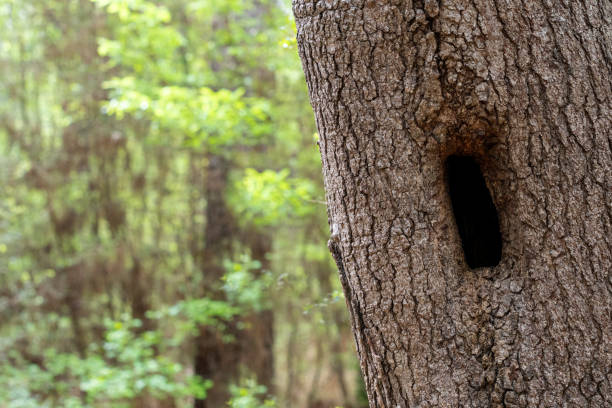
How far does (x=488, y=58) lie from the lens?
186 centimetres

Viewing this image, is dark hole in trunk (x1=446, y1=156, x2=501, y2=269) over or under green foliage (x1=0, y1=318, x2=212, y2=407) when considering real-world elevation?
over

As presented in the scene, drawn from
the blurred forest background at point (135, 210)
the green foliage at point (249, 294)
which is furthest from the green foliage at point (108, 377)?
the green foliage at point (249, 294)

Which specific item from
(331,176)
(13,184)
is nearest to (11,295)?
(13,184)

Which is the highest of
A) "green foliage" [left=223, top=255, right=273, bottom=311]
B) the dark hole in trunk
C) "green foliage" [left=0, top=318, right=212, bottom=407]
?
the dark hole in trunk

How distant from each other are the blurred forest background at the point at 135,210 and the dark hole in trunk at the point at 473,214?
596 centimetres

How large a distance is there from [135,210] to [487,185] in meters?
7.93

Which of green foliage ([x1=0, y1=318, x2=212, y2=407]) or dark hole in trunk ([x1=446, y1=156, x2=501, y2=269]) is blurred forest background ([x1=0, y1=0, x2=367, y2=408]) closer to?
green foliage ([x1=0, y1=318, x2=212, y2=407])

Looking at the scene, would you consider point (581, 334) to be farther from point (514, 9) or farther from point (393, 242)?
point (514, 9)

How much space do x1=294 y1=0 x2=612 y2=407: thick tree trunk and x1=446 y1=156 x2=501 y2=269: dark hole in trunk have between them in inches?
4.3

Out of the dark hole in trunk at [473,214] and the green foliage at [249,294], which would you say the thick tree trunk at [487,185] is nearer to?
the dark hole in trunk at [473,214]

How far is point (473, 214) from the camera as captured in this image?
2.13m

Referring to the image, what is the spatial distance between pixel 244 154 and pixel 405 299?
6918 millimetres

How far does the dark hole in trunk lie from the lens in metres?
2.11

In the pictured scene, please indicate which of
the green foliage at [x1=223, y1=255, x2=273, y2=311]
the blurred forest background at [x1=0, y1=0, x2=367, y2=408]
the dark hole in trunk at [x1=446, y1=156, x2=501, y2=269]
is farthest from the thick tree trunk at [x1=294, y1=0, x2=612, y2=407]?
the blurred forest background at [x1=0, y1=0, x2=367, y2=408]
